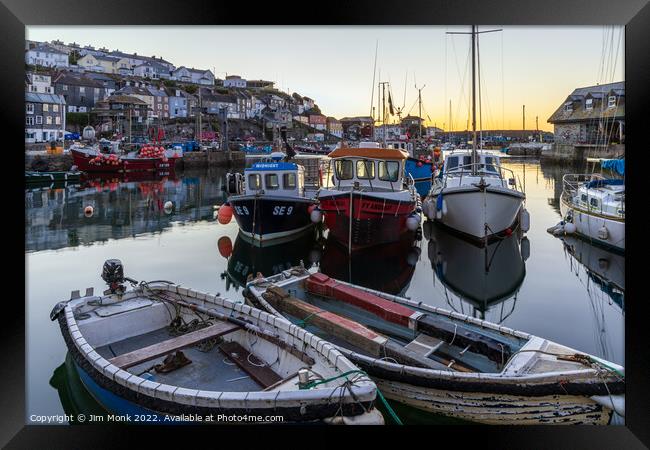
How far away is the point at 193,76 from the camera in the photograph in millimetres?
66500

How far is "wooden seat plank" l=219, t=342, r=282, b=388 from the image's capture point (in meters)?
3.98

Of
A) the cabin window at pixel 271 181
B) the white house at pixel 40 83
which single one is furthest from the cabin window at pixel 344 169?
the white house at pixel 40 83

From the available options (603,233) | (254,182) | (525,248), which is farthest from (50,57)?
(603,233)

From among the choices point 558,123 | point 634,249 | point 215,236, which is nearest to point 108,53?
point 558,123

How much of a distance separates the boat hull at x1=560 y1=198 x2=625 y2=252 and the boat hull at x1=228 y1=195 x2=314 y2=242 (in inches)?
231

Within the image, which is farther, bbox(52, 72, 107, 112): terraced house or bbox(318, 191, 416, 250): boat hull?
bbox(52, 72, 107, 112): terraced house

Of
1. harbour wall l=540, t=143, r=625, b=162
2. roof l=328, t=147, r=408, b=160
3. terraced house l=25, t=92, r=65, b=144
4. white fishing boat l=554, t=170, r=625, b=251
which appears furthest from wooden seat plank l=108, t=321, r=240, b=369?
terraced house l=25, t=92, r=65, b=144

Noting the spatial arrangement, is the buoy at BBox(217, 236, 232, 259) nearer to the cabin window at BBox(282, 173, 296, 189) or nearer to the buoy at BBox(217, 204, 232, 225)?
the buoy at BBox(217, 204, 232, 225)

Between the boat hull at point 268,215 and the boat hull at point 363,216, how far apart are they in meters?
1.10

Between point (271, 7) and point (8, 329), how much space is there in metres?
2.99

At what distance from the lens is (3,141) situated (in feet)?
12.4

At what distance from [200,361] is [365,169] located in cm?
748

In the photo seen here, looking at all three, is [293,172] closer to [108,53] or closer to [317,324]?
[317,324]

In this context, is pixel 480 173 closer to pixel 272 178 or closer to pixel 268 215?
pixel 272 178
